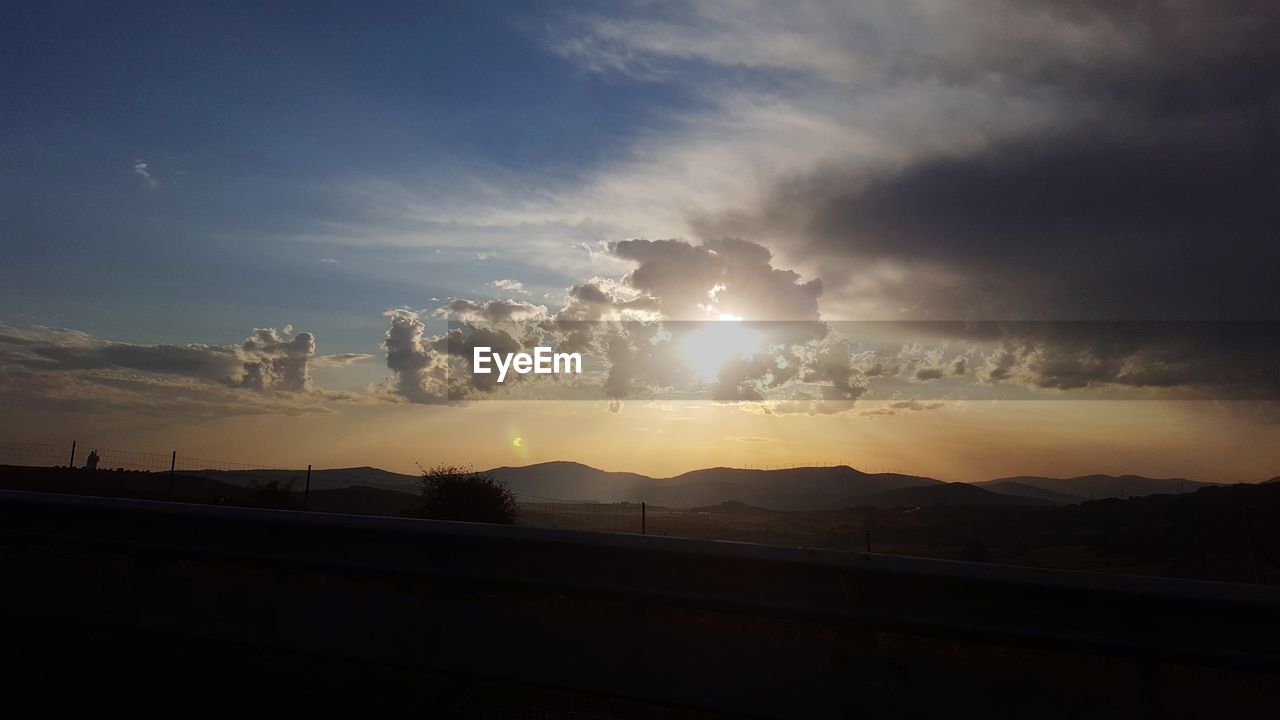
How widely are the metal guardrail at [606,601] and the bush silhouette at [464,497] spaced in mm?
17022

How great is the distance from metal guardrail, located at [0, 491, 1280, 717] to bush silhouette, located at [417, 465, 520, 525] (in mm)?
17022

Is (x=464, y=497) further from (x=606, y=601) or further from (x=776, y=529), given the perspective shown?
(x=776, y=529)

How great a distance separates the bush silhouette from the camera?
74.2ft

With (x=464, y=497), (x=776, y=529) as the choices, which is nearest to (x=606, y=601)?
(x=464, y=497)

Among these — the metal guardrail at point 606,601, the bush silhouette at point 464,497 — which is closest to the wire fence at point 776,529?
the bush silhouette at point 464,497

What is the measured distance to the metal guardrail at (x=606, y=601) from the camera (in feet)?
11.4

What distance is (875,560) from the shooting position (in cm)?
377

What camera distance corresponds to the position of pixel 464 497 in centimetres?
2294

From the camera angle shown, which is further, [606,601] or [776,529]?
[776,529]

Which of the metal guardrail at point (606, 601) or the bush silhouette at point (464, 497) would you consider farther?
the bush silhouette at point (464, 497)

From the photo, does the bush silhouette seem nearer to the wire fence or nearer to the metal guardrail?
the wire fence

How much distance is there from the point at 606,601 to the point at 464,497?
754 inches

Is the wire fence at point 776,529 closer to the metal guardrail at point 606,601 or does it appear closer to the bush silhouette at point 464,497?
the bush silhouette at point 464,497

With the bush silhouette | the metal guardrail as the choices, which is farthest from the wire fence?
the metal guardrail
